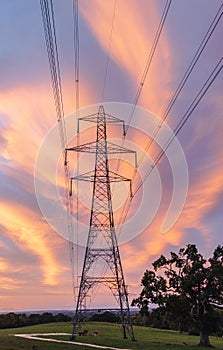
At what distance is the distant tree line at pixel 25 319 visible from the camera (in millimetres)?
109375

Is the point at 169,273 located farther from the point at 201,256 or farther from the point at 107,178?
the point at 107,178

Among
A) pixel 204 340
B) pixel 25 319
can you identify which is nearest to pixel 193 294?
pixel 204 340

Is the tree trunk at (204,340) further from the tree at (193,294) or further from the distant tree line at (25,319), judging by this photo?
the distant tree line at (25,319)

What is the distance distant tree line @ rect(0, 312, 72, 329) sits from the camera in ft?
359

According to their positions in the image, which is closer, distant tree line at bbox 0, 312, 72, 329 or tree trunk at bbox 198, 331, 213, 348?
tree trunk at bbox 198, 331, 213, 348

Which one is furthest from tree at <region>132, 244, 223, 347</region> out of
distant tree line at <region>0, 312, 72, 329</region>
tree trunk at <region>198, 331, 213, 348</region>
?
distant tree line at <region>0, 312, 72, 329</region>

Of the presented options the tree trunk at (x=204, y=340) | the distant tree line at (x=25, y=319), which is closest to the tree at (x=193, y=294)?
the tree trunk at (x=204, y=340)

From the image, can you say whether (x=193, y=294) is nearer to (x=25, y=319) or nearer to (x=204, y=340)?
(x=204, y=340)

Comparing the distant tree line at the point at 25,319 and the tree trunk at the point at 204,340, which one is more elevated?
the distant tree line at the point at 25,319

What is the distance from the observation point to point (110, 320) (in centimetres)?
11144

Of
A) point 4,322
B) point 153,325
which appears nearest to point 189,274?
point 153,325

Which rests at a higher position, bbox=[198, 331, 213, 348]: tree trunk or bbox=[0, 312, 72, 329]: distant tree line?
bbox=[0, 312, 72, 329]: distant tree line

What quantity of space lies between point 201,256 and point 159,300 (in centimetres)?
857

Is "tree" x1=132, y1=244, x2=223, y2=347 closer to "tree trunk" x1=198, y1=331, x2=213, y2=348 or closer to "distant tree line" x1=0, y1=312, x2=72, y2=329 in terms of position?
"tree trunk" x1=198, y1=331, x2=213, y2=348
